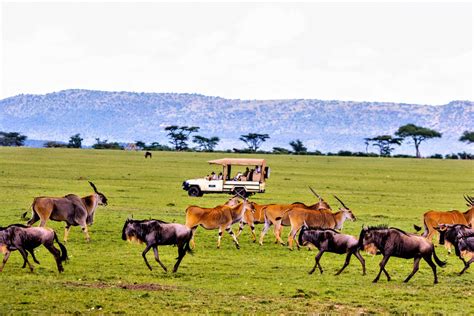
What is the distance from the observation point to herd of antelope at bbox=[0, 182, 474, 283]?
17.1 metres

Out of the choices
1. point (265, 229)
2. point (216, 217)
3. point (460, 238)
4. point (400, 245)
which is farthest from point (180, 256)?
point (265, 229)

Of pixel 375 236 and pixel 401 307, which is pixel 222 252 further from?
pixel 401 307

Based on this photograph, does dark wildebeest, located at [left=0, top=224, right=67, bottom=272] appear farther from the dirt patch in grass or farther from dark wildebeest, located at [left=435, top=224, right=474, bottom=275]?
dark wildebeest, located at [left=435, top=224, right=474, bottom=275]

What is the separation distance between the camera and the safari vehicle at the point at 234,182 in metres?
38.9

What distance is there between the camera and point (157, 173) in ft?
198

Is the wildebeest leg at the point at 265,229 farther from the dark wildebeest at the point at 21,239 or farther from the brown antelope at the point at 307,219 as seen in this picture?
the dark wildebeest at the point at 21,239

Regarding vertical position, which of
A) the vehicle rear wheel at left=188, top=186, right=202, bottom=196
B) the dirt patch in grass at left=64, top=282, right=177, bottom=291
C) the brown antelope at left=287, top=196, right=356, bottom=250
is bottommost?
the dirt patch in grass at left=64, top=282, right=177, bottom=291

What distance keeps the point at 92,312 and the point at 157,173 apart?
46616 mm

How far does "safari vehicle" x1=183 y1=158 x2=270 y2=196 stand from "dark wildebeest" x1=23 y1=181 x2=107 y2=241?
15.6 m

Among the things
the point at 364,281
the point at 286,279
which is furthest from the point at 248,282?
the point at 364,281

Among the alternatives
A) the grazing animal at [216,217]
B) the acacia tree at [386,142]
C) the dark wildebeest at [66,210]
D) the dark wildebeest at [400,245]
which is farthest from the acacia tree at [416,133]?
the dark wildebeest at [400,245]

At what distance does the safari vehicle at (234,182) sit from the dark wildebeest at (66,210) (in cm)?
1565

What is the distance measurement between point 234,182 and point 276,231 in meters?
16.4

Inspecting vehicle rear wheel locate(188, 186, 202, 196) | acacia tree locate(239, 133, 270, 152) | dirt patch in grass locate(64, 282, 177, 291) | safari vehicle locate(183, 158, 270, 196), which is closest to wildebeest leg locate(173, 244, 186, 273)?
dirt patch in grass locate(64, 282, 177, 291)
